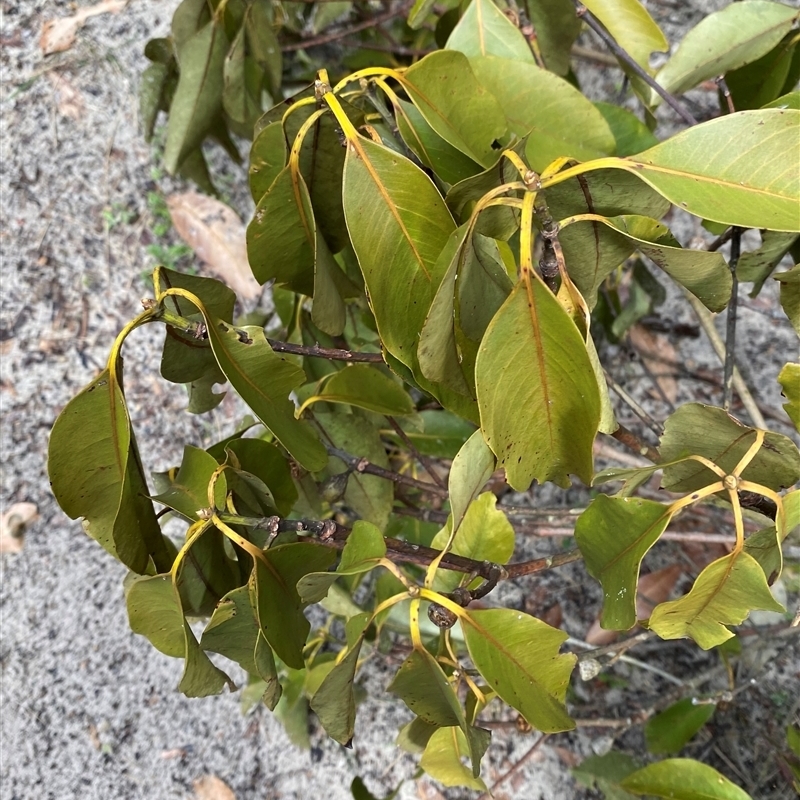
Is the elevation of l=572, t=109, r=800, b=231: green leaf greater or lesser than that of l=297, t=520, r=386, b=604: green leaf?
greater

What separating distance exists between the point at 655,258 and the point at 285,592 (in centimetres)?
42

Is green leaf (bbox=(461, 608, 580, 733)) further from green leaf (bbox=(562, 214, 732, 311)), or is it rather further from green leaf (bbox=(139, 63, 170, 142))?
green leaf (bbox=(139, 63, 170, 142))

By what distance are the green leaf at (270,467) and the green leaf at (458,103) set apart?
349mm

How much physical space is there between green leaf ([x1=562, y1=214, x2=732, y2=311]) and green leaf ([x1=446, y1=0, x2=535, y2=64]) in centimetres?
30

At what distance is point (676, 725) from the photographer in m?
0.96

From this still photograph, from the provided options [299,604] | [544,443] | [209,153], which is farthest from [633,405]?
[209,153]

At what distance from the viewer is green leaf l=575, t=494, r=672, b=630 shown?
51 cm

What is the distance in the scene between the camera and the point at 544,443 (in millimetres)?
476

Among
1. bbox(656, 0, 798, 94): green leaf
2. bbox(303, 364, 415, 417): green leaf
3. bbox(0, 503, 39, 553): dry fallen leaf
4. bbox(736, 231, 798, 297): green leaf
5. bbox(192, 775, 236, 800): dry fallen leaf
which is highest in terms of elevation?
bbox(656, 0, 798, 94): green leaf

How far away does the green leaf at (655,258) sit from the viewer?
0.45 meters

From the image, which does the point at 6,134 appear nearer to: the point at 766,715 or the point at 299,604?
the point at 299,604

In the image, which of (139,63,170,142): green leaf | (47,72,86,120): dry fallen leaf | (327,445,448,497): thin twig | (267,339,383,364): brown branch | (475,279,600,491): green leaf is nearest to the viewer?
(475,279,600,491): green leaf

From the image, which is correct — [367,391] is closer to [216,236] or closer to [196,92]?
[196,92]

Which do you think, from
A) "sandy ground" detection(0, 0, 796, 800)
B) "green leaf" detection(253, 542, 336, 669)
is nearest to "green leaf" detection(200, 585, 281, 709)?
"green leaf" detection(253, 542, 336, 669)
